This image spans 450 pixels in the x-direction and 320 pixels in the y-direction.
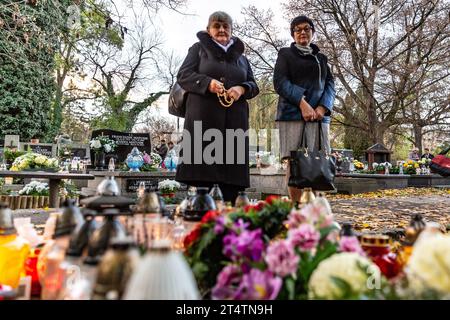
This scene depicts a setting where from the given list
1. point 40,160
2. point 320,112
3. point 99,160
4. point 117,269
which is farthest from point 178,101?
point 99,160

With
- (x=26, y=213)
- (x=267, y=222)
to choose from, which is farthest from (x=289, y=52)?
(x=26, y=213)

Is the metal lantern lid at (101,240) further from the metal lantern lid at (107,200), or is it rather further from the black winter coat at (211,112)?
the black winter coat at (211,112)

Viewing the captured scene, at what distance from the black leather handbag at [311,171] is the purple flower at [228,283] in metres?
2.12

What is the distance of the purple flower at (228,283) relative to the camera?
114 centimetres

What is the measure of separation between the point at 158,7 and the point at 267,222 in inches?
255

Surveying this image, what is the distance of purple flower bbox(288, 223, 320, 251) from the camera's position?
3.89 ft

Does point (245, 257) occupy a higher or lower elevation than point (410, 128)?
lower

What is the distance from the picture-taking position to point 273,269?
109cm

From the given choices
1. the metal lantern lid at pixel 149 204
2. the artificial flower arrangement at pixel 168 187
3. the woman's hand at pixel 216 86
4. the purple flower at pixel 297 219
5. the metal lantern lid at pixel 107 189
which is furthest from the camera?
the artificial flower arrangement at pixel 168 187

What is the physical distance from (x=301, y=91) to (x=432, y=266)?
2.73 m

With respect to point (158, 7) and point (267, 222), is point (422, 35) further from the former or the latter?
point (267, 222)

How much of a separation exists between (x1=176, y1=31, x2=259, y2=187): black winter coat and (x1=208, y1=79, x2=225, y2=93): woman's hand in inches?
2.3

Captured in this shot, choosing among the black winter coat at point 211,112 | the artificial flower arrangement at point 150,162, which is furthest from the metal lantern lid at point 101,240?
the artificial flower arrangement at point 150,162

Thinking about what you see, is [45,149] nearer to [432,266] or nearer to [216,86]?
[216,86]
